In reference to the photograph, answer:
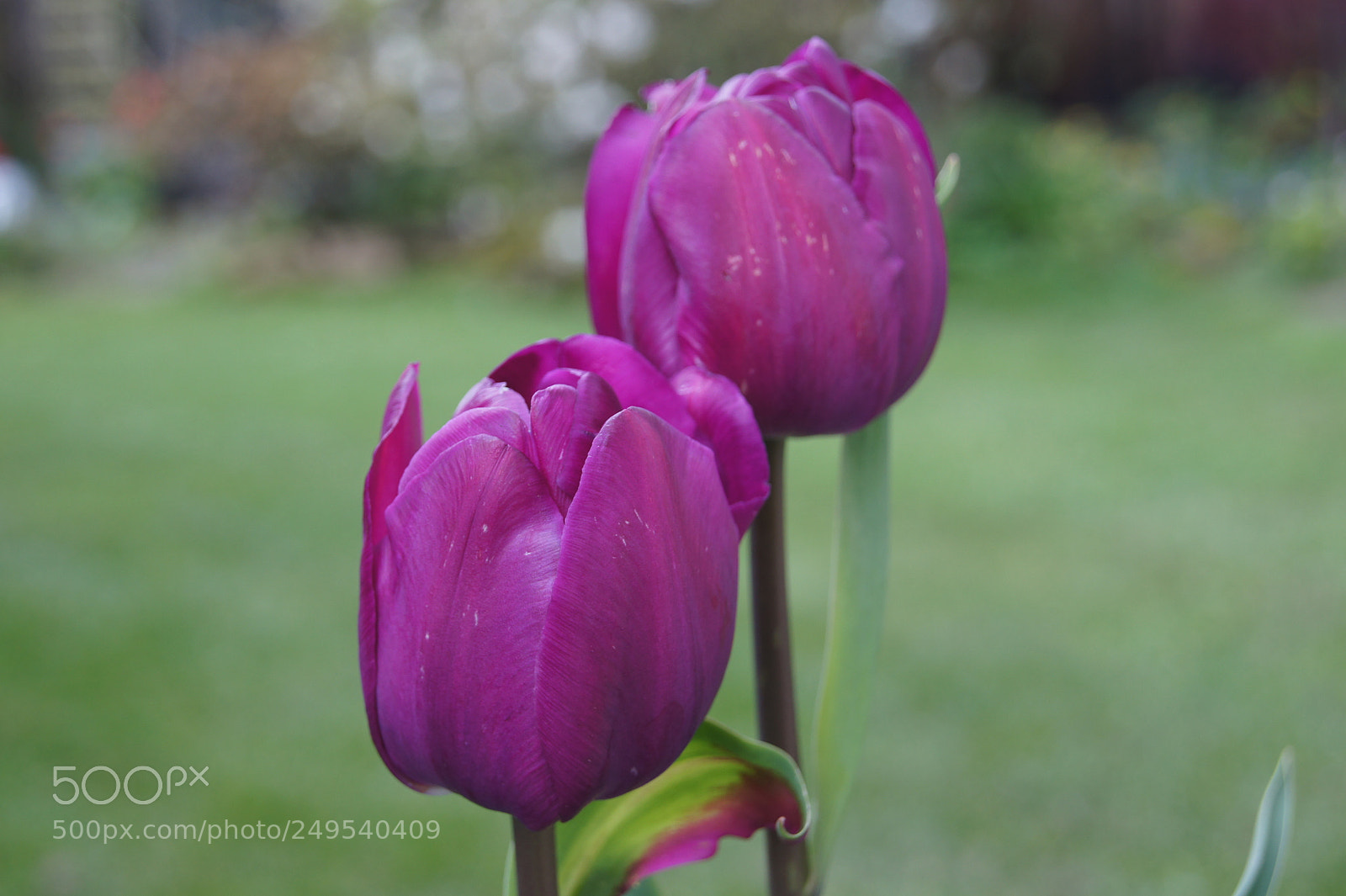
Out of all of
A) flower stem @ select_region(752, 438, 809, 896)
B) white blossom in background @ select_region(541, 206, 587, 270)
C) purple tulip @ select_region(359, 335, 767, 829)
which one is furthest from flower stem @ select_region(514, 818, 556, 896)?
white blossom in background @ select_region(541, 206, 587, 270)

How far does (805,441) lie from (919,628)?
1288mm

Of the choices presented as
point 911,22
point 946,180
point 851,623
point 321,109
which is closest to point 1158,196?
point 911,22

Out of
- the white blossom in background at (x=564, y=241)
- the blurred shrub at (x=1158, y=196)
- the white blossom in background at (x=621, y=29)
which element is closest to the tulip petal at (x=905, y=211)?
the blurred shrub at (x=1158, y=196)

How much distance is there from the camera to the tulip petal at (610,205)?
0.50 meters

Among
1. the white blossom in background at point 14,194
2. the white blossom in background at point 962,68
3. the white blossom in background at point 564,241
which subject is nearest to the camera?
the white blossom in background at point 564,241

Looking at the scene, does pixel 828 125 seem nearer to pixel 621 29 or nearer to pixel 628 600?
pixel 628 600

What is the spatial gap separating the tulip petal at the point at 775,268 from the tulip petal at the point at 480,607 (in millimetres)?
101

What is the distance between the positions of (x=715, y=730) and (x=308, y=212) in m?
10.5

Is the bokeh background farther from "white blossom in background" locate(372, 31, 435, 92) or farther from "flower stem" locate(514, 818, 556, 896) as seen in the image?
"flower stem" locate(514, 818, 556, 896)

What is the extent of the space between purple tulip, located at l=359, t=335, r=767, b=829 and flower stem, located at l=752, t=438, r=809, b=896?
10cm

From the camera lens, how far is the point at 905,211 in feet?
1.55

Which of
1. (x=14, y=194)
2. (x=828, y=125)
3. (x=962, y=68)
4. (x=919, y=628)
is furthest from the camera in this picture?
(x=962, y=68)

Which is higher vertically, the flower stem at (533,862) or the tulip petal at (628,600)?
the tulip petal at (628,600)

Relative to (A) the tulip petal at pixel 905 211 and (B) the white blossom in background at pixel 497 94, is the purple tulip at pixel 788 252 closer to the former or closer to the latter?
(A) the tulip petal at pixel 905 211
